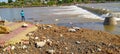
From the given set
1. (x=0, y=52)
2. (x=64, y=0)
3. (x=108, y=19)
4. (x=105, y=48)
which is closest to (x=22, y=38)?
(x=0, y=52)

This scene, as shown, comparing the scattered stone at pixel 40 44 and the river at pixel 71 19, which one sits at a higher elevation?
the scattered stone at pixel 40 44

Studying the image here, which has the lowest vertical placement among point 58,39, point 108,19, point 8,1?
point 8,1

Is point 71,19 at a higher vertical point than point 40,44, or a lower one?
lower

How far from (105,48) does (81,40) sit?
1714 millimetres

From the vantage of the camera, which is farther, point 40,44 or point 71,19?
point 71,19

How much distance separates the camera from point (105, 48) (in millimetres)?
11844

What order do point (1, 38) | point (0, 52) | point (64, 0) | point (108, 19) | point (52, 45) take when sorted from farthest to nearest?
point (64, 0) → point (108, 19) → point (1, 38) → point (52, 45) → point (0, 52)

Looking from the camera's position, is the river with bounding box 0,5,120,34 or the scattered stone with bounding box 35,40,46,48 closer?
the scattered stone with bounding box 35,40,46,48

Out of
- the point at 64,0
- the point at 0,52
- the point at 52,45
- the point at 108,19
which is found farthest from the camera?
the point at 64,0

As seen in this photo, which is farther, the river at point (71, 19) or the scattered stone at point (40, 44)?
the river at point (71, 19)

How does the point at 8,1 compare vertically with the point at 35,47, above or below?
below

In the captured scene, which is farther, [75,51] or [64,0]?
[64,0]

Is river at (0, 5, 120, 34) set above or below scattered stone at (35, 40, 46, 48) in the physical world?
below

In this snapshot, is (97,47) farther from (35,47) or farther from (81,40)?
(35,47)
